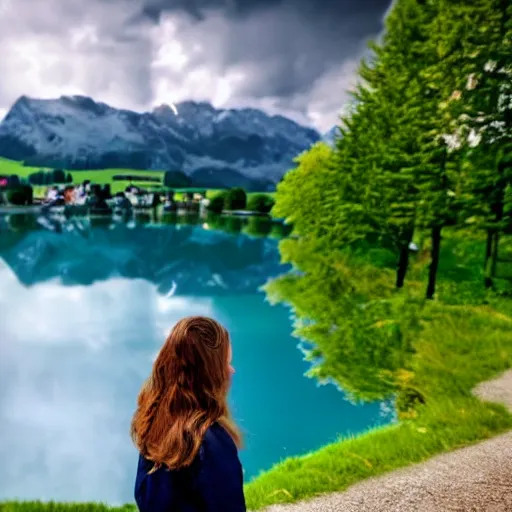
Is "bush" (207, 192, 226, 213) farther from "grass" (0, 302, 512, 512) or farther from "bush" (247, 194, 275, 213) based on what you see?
"grass" (0, 302, 512, 512)

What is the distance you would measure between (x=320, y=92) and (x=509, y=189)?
429 inches

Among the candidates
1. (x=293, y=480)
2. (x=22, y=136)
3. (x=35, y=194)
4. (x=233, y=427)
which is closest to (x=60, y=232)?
(x=35, y=194)

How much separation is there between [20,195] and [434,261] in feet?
60.9

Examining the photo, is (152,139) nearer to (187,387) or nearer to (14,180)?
(14,180)

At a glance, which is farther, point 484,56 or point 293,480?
point 484,56

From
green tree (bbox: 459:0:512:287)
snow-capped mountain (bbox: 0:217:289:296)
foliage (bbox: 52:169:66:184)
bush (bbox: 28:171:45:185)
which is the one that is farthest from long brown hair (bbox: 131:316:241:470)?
foliage (bbox: 52:169:66:184)

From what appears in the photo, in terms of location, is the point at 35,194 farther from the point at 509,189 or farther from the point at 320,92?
the point at 509,189

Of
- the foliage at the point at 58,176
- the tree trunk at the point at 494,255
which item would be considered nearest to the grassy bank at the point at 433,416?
the tree trunk at the point at 494,255

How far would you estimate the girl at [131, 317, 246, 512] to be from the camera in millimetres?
1304

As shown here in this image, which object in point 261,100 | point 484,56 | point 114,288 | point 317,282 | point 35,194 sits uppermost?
point 261,100

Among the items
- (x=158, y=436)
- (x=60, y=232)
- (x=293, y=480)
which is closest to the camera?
(x=158, y=436)

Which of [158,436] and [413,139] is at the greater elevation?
[413,139]

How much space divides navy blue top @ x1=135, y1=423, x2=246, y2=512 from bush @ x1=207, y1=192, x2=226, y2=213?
68.3ft

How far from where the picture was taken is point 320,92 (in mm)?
18312
